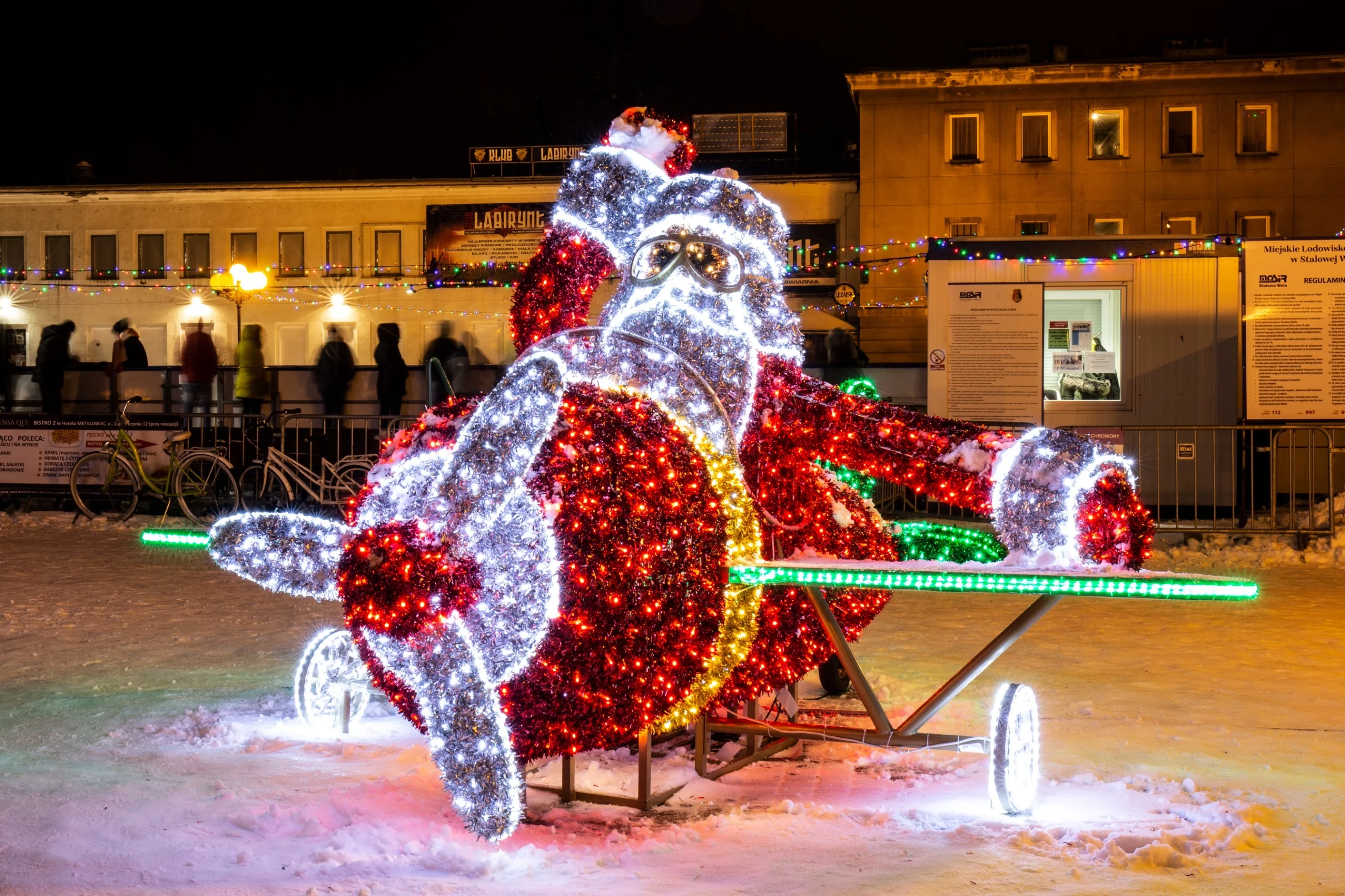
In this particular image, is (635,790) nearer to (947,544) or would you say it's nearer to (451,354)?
(947,544)

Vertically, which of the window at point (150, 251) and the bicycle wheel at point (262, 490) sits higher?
the window at point (150, 251)

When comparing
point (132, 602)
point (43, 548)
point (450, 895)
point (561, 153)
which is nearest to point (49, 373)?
point (43, 548)

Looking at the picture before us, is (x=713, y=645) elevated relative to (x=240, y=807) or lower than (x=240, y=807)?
elevated

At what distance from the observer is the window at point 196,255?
40375 mm

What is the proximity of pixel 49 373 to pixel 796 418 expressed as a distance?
15721mm

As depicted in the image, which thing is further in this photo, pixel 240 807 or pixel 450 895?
pixel 240 807

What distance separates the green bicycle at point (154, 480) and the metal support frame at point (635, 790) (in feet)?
38.0

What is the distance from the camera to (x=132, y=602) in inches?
400

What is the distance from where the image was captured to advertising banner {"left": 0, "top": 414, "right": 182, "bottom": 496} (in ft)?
53.4

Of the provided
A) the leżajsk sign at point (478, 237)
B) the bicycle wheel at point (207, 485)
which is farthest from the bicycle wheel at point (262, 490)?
the leżajsk sign at point (478, 237)

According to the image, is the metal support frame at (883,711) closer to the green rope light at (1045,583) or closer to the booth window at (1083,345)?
the green rope light at (1045,583)

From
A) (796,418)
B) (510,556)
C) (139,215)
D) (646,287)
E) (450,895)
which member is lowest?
(450,895)

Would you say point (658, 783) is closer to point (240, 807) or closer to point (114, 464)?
point (240, 807)

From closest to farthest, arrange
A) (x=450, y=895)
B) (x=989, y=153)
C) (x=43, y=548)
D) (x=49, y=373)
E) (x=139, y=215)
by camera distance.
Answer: (x=450, y=895)
(x=43, y=548)
(x=49, y=373)
(x=989, y=153)
(x=139, y=215)
